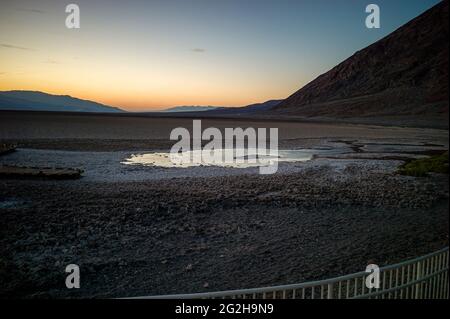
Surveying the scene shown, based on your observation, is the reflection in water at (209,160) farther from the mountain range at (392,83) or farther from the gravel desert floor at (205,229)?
the mountain range at (392,83)

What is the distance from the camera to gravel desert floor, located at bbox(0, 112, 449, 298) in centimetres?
741

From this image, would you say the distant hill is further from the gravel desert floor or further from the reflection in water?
the gravel desert floor

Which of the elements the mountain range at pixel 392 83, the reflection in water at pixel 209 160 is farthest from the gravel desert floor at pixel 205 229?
the mountain range at pixel 392 83

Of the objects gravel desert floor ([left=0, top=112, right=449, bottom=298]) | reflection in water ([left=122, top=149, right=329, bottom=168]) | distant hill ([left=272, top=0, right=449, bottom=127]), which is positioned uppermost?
distant hill ([left=272, top=0, right=449, bottom=127])

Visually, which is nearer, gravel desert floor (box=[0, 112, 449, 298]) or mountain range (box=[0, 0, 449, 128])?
gravel desert floor (box=[0, 112, 449, 298])

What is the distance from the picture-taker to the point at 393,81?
4946 inches

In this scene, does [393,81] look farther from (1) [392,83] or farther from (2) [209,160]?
(2) [209,160]

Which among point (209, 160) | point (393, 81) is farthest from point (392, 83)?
point (209, 160)

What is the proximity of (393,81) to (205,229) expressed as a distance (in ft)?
425

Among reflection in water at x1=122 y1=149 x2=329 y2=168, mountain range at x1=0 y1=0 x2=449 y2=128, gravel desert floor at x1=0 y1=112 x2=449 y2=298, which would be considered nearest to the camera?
gravel desert floor at x1=0 y1=112 x2=449 y2=298

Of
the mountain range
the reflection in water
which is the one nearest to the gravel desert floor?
the reflection in water

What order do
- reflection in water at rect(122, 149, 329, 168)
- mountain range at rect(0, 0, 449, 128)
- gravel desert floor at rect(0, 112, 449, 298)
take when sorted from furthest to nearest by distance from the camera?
1. mountain range at rect(0, 0, 449, 128)
2. reflection in water at rect(122, 149, 329, 168)
3. gravel desert floor at rect(0, 112, 449, 298)

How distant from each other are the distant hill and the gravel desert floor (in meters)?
75.7
